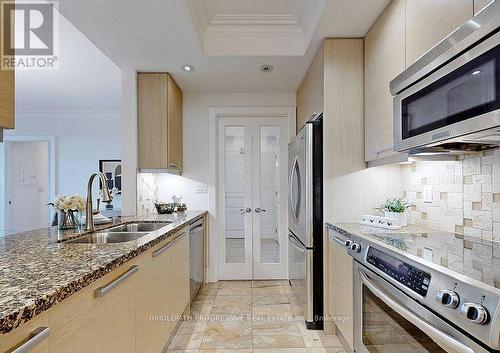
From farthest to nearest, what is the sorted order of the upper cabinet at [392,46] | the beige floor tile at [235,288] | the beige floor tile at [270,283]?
the beige floor tile at [270,283], the beige floor tile at [235,288], the upper cabinet at [392,46]

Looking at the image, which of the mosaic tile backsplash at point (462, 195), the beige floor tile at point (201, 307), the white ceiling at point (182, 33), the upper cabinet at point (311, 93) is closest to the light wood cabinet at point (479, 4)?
the mosaic tile backsplash at point (462, 195)

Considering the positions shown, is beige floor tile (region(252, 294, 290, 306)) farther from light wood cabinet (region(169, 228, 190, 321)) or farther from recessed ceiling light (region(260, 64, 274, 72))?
recessed ceiling light (region(260, 64, 274, 72))

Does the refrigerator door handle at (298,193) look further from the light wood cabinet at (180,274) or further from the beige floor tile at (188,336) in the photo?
the beige floor tile at (188,336)

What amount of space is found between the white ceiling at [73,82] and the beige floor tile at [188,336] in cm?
278

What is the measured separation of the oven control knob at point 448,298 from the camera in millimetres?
917

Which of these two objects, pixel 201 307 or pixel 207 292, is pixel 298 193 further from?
pixel 207 292

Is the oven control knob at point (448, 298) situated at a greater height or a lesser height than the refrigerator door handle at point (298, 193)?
lesser

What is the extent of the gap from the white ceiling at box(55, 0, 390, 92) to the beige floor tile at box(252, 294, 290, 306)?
2353 mm

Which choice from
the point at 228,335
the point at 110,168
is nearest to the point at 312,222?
the point at 228,335

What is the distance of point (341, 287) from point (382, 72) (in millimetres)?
1500

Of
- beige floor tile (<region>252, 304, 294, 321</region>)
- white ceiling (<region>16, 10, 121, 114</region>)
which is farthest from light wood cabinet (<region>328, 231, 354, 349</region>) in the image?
white ceiling (<region>16, 10, 121, 114</region>)

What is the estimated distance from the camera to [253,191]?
3920 mm

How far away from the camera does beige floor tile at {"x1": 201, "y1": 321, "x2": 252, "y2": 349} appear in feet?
7.61

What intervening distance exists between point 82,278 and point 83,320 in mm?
160
